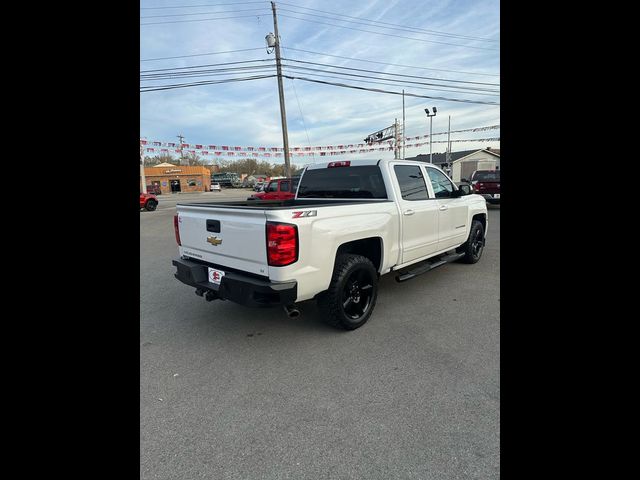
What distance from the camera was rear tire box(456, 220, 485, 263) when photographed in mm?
6129

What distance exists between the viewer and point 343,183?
187 inches

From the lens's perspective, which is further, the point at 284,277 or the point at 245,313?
the point at 245,313

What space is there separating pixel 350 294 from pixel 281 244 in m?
1.21

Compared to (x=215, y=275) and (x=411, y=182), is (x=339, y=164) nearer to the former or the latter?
(x=411, y=182)

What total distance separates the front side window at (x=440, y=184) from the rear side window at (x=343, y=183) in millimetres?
1151

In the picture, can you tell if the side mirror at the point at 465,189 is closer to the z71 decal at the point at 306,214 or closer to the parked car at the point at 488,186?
the z71 decal at the point at 306,214

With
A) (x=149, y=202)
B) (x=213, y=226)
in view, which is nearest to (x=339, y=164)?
(x=213, y=226)

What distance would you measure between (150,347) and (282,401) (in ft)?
5.84

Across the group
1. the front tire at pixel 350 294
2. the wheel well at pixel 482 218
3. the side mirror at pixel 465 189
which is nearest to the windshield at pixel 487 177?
the wheel well at pixel 482 218

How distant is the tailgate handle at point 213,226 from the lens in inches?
132
